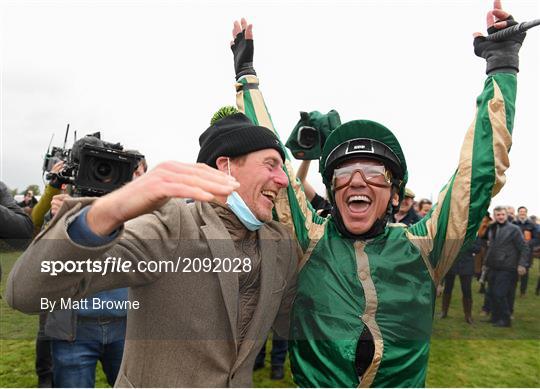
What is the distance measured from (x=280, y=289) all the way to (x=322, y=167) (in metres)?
0.68

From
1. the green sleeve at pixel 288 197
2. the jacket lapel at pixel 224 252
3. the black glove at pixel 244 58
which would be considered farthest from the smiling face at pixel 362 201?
the black glove at pixel 244 58

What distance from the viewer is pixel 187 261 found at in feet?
5.63

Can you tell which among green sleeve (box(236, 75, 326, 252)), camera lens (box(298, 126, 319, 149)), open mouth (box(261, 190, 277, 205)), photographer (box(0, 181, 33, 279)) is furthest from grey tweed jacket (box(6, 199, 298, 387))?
camera lens (box(298, 126, 319, 149))

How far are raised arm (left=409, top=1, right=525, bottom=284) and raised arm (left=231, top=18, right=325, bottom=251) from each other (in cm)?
49

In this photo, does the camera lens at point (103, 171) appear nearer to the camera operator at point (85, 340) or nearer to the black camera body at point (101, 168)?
the black camera body at point (101, 168)

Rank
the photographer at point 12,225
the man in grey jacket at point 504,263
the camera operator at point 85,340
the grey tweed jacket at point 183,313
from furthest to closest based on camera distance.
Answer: the man in grey jacket at point 504,263 < the camera operator at point 85,340 < the photographer at point 12,225 < the grey tweed jacket at point 183,313

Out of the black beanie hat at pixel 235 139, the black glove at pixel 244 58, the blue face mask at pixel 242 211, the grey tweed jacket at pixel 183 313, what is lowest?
the grey tweed jacket at pixel 183 313

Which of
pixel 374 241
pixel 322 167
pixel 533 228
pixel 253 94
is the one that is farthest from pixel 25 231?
pixel 533 228

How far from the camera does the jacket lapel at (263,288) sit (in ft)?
5.78

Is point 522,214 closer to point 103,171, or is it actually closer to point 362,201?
point 362,201

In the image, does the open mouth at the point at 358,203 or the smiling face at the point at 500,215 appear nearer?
the open mouth at the point at 358,203

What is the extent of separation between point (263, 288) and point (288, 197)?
0.56 meters

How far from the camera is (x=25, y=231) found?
276 cm

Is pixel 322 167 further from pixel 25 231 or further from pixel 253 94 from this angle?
pixel 25 231
